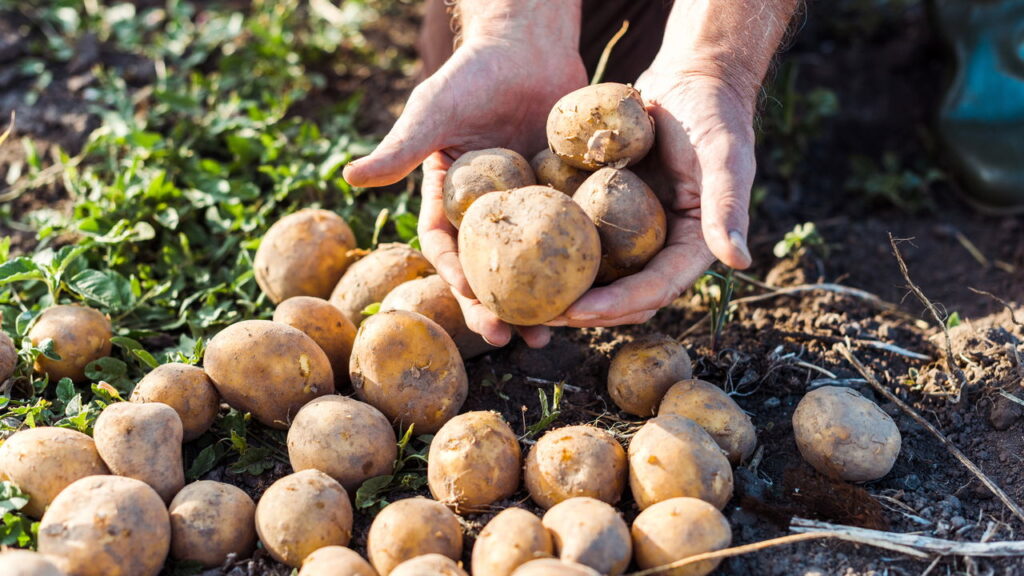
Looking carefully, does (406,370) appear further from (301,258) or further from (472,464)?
(301,258)

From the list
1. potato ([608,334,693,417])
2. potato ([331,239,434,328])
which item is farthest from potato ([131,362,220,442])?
potato ([608,334,693,417])

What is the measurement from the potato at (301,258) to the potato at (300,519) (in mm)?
929

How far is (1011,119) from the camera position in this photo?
155 inches

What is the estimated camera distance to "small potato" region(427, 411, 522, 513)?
2.12m

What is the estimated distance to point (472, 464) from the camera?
2.12 metres

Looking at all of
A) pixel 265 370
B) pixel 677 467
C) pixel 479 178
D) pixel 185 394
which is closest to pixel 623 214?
pixel 479 178

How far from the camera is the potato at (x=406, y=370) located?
2352 mm

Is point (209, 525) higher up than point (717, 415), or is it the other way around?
point (209, 525)

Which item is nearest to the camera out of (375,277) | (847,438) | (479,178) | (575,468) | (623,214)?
(575,468)

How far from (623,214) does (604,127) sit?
0.26 metres

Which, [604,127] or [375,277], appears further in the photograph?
[375,277]

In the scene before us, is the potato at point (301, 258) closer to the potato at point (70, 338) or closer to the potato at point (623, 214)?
the potato at point (70, 338)

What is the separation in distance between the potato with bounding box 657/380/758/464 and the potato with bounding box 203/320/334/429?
971 millimetres

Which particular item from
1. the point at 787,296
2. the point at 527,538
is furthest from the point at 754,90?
the point at 527,538
